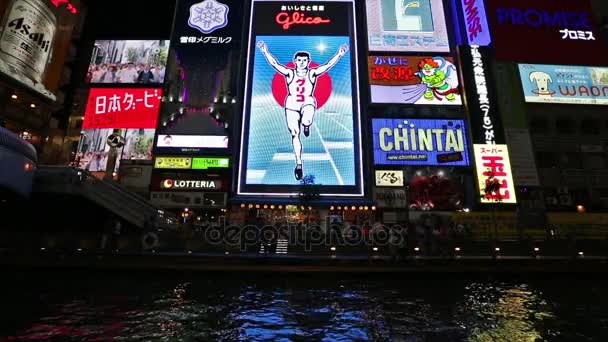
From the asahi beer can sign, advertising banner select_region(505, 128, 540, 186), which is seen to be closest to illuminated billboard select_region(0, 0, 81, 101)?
the asahi beer can sign

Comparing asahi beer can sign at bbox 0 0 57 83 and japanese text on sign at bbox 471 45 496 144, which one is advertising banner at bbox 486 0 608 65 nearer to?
japanese text on sign at bbox 471 45 496 144

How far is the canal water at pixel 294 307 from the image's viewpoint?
7215 mm

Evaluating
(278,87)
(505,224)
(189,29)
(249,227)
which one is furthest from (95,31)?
(505,224)

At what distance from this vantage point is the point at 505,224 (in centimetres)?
3259

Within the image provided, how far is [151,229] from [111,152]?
2579 cm

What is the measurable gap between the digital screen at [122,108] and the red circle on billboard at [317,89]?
16341 mm

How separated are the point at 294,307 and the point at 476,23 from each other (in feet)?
156

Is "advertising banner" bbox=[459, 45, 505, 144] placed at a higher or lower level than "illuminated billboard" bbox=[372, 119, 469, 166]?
higher

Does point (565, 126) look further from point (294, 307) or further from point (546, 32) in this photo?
point (294, 307)

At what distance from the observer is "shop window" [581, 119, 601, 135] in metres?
39.8

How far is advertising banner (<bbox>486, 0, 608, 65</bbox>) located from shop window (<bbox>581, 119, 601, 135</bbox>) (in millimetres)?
8204

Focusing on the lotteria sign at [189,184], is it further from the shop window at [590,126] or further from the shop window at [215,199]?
the shop window at [590,126]

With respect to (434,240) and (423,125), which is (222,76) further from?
(434,240)

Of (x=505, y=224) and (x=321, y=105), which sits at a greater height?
(x=321, y=105)
